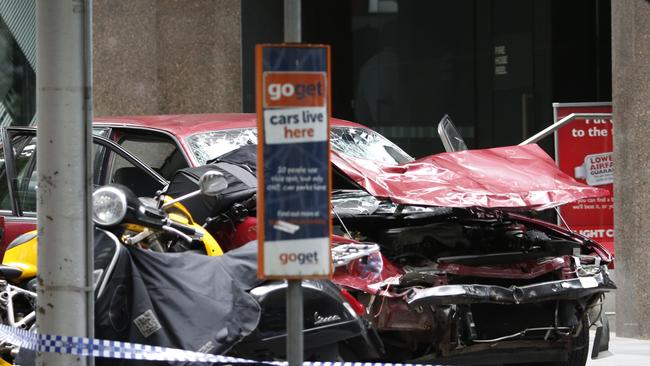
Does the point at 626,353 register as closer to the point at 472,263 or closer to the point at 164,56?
the point at 472,263

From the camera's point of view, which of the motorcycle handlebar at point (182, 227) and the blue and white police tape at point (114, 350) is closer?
the blue and white police tape at point (114, 350)

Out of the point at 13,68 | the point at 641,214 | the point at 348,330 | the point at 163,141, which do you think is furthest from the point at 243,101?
the point at 348,330

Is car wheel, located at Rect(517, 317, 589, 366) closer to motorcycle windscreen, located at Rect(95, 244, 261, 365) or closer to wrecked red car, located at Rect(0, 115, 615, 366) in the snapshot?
wrecked red car, located at Rect(0, 115, 615, 366)

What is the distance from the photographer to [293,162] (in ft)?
14.3

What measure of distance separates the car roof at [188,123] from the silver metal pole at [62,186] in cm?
249

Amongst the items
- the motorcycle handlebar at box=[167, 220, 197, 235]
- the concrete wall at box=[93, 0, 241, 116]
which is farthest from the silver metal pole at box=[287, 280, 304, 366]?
the concrete wall at box=[93, 0, 241, 116]

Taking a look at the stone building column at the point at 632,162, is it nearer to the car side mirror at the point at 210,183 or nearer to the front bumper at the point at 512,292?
the front bumper at the point at 512,292

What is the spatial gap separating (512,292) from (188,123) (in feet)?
8.70

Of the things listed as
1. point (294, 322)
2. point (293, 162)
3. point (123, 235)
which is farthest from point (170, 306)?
point (293, 162)

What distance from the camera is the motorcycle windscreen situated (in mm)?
5422

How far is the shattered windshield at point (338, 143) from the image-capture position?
7.86m

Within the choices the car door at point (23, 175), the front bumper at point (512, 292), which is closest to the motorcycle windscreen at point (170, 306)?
the front bumper at point (512, 292)

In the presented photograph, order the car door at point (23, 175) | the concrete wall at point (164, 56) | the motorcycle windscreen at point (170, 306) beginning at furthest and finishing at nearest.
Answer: the concrete wall at point (164, 56), the car door at point (23, 175), the motorcycle windscreen at point (170, 306)

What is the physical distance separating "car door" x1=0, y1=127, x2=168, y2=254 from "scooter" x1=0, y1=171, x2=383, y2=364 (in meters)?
1.62
